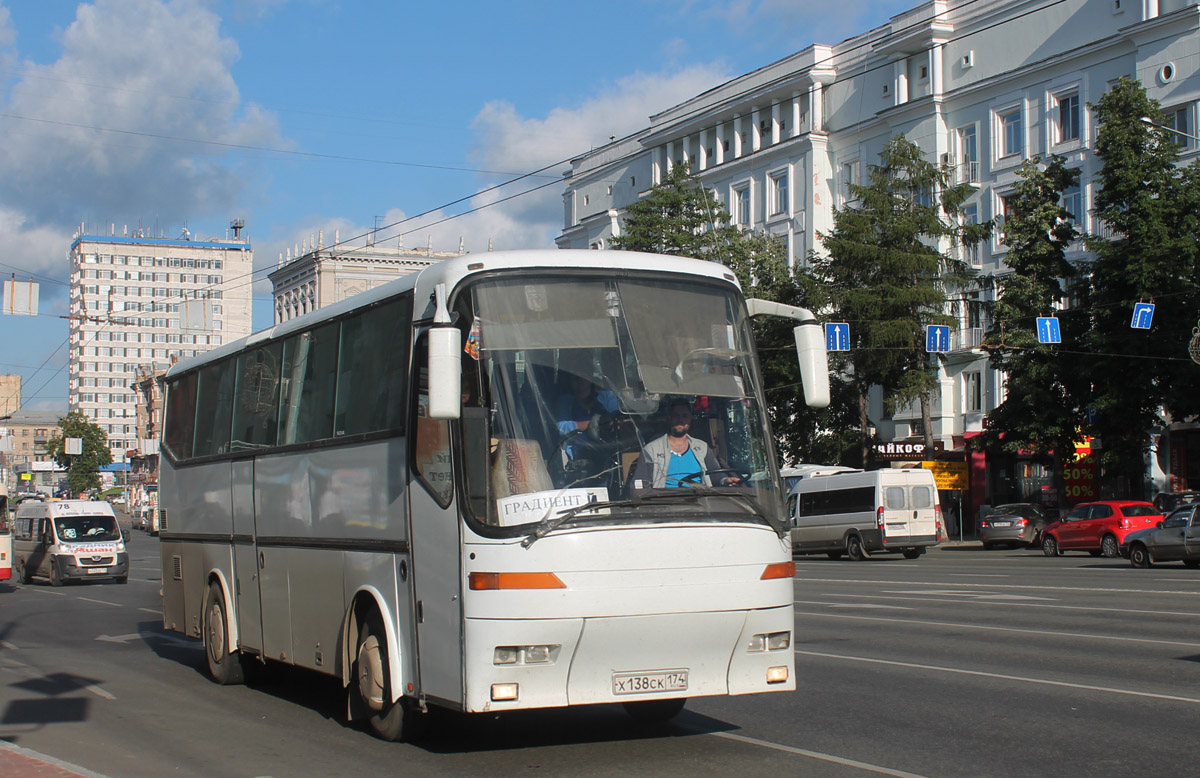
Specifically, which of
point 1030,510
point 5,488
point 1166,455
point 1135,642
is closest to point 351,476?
point 1135,642

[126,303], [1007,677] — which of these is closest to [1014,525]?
[1007,677]

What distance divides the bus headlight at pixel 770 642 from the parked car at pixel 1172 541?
→ 22.7m

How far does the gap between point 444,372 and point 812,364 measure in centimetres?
255

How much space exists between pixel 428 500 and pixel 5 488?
26.0m

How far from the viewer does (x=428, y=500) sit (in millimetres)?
8398

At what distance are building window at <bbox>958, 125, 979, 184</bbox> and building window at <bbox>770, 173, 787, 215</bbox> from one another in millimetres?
11701

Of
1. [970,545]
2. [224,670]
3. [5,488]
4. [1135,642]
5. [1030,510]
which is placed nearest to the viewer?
[224,670]

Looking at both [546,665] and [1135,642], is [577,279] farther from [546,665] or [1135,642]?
[1135,642]

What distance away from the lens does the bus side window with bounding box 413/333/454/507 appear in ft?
26.8

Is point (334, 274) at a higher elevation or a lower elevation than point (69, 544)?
higher

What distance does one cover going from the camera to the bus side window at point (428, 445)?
817cm

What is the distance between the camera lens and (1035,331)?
144ft

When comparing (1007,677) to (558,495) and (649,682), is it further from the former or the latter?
(558,495)

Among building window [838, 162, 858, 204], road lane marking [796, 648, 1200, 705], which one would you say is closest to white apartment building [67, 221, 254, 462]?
building window [838, 162, 858, 204]
